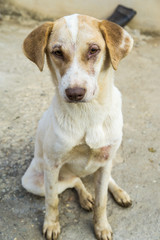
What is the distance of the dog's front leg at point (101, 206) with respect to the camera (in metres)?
2.76

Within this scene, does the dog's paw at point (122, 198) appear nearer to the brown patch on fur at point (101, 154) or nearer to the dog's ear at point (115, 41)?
the brown patch on fur at point (101, 154)

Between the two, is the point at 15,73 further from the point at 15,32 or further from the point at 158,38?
the point at 158,38

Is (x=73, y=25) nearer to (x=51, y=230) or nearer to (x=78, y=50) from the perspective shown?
(x=78, y=50)

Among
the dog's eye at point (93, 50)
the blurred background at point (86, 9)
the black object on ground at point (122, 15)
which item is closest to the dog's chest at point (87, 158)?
the dog's eye at point (93, 50)

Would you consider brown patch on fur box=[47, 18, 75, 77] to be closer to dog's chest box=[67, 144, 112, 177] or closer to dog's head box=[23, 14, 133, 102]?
dog's head box=[23, 14, 133, 102]

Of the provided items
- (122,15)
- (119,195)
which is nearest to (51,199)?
(119,195)

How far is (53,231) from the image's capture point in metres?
2.80

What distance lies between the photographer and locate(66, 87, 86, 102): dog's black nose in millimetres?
2035

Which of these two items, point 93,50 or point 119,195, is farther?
point 119,195

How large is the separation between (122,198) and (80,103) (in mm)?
1261

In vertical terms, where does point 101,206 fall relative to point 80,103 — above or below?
below

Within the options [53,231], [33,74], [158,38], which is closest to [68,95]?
[53,231]

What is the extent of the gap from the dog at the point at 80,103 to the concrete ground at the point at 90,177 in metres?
0.22

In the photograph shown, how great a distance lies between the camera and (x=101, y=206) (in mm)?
2789
